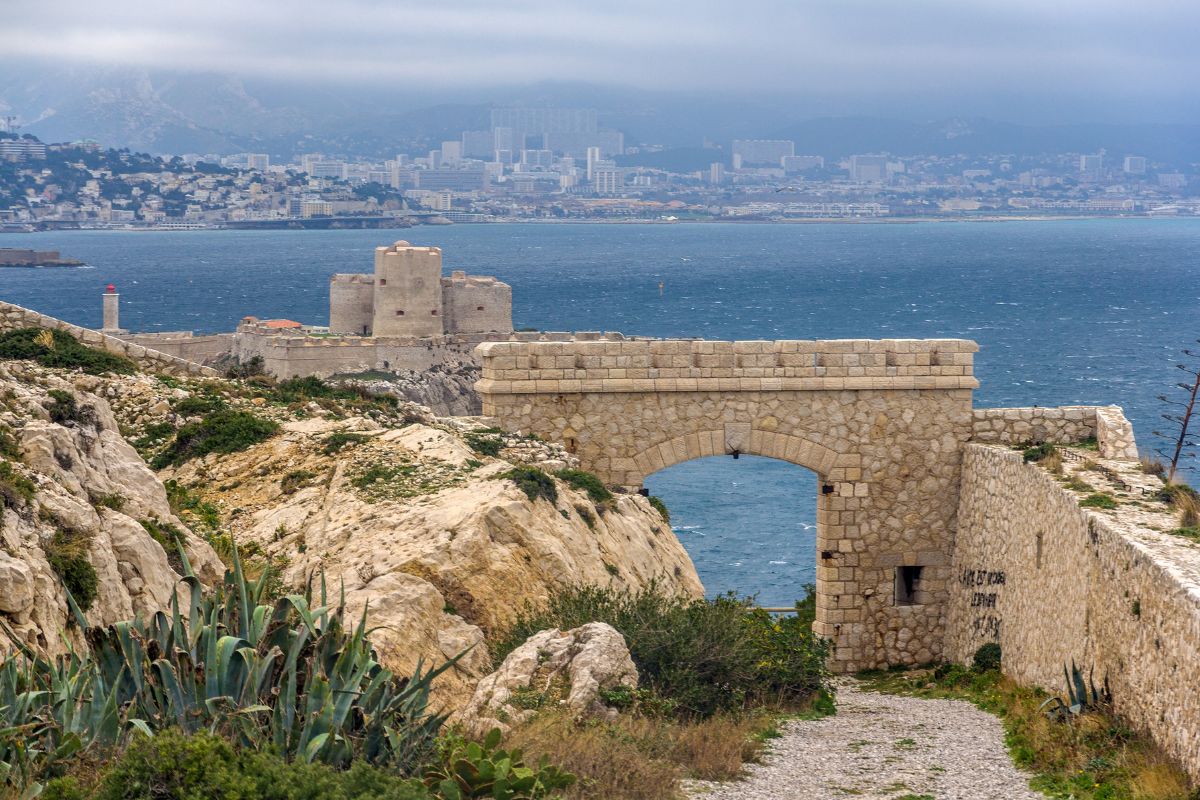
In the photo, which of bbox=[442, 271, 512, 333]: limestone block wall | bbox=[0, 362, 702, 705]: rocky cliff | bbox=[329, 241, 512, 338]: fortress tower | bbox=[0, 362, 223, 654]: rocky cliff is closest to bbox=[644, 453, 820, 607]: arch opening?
bbox=[0, 362, 702, 705]: rocky cliff

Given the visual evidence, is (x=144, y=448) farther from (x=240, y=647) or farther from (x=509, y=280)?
(x=509, y=280)

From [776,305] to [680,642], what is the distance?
108m

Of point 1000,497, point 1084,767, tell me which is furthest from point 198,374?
point 1084,767

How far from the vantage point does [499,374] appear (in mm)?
17562

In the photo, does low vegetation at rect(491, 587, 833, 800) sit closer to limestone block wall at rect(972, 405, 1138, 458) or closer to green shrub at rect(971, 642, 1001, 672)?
green shrub at rect(971, 642, 1001, 672)

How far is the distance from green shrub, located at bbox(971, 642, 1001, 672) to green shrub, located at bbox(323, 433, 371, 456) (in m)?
6.53

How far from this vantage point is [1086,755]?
10789 mm

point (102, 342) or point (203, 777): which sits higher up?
point (102, 342)

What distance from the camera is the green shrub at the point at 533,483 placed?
13789 millimetres

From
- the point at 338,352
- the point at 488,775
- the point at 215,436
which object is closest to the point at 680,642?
the point at 488,775

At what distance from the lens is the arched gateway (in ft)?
58.1

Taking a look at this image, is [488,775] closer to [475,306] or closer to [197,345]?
[197,345]

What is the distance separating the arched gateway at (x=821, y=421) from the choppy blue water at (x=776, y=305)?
15.4 meters

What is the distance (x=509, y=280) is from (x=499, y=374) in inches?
5164
